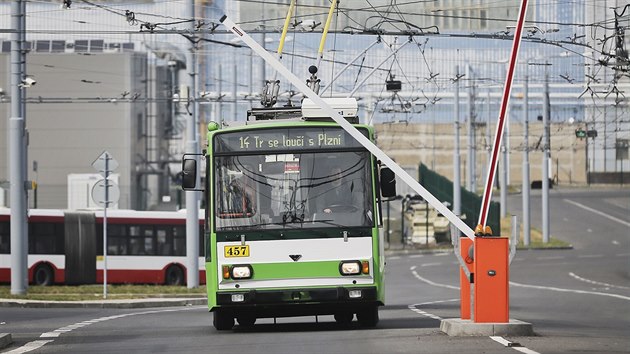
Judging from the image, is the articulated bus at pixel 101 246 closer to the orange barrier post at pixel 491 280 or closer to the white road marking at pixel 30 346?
the white road marking at pixel 30 346

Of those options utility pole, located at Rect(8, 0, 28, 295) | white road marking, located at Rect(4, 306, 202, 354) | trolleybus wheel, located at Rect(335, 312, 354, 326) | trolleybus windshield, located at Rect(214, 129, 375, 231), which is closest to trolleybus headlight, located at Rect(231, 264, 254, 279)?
trolleybus windshield, located at Rect(214, 129, 375, 231)

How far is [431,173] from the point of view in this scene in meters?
74.8

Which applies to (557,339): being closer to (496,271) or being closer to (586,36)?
(496,271)

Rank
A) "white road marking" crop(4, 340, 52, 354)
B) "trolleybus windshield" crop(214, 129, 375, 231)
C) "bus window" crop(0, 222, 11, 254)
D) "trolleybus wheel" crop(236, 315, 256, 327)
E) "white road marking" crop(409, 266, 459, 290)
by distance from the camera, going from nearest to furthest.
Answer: "white road marking" crop(4, 340, 52, 354) < "trolleybus windshield" crop(214, 129, 375, 231) < "trolleybus wheel" crop(236, 315, 256, 327) < "white road marking" crop(409, 266, 459, 290) < "bus window" crop(0, 222, 11, 254)

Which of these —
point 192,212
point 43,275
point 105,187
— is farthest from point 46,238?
point 105,187

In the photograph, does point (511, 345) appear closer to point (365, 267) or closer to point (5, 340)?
point (365, 267)

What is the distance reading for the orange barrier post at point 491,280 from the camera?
17.5 m

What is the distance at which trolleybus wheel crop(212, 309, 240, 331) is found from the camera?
20.8 m

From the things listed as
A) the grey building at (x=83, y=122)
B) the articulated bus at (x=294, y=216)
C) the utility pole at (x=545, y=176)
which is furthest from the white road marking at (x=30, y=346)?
the grey building at (x=83, y=122)

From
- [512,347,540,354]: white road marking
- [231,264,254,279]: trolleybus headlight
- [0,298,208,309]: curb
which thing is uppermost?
[231,264,254,279]: trolleybus headlight

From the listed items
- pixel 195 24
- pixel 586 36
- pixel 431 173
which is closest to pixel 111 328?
pixel 195 24

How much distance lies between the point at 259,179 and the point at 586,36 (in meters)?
16.4

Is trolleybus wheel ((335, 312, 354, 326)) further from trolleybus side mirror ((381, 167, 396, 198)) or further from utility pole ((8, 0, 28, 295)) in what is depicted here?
utility pole ((8, 0, 28, 295))

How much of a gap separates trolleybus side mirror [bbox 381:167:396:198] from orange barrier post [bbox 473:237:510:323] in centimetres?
237
